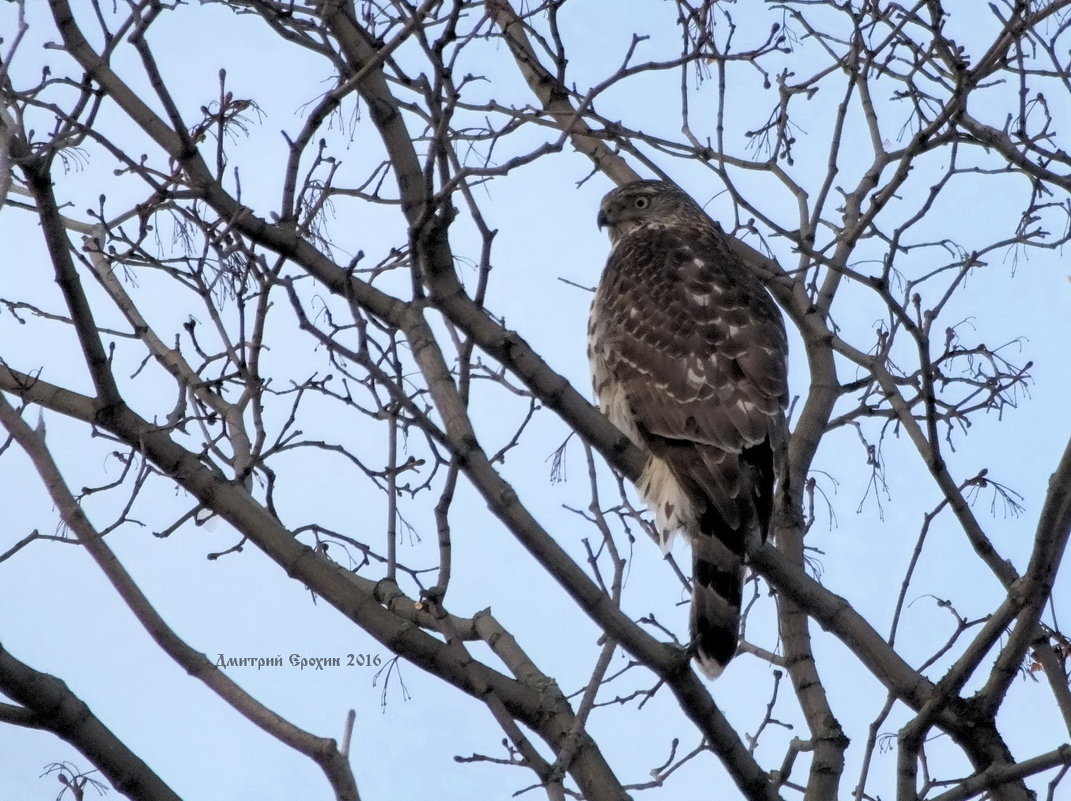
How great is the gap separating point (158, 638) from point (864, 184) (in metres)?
3.29

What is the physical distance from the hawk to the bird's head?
1.07 ft

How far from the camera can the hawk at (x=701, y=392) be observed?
4.24m

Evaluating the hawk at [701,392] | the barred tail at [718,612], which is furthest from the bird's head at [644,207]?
the barred tail at [718,612]

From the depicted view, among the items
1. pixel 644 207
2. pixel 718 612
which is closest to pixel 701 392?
pixel 718 612

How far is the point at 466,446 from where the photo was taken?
290 centimetres

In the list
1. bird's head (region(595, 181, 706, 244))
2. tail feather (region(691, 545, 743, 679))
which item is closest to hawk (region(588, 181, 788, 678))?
tail feather (region(691, 545, 743, 679))

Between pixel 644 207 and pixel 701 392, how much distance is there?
1661mm

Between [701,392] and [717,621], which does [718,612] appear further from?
[701,392]

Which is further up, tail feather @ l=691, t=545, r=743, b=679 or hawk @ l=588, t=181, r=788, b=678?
hawk @ l=588, t=181, r=788, b=678

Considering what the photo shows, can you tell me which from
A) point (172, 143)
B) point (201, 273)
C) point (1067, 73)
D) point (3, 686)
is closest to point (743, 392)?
point (1067, 73)

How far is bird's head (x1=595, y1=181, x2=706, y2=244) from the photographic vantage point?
6031 millimetres

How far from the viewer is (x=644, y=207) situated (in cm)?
612

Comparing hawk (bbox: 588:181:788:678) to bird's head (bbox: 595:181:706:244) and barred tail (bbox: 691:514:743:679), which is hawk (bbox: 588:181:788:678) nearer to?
barred tail (bbox: 691:514:743:679)

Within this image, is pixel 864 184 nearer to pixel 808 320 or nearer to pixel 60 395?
pixel 808 320
